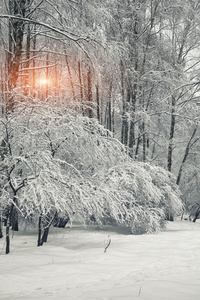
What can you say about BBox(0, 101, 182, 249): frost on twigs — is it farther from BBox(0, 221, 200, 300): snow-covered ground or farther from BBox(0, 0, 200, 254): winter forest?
BBox(0, 221, 200, 300): snow-covered ground

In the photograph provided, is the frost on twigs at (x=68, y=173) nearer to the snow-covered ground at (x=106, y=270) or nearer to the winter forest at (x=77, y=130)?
the winter forest at (x=77, y=130)

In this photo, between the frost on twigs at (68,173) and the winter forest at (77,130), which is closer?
the frost on twigs at (68,173)

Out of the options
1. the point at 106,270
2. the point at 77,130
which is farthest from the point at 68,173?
the point at 106,270

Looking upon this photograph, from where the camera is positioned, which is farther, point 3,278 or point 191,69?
point 191,69

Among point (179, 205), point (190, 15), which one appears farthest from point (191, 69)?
point (179, 205)

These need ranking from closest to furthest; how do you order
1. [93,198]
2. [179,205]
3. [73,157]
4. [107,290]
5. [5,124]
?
[107,290] < [5,124] < [93,198] < [73,157] < [179,205]

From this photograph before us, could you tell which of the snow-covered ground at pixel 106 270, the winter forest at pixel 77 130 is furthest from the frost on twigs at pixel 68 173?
the snow-covered ground at pixel 106 270

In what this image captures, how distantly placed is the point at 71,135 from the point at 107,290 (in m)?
4.19

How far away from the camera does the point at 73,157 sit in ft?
25.6

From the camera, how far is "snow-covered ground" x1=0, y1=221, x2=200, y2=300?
3.58 metres

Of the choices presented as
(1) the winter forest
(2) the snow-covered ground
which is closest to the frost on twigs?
(1) the winter forest

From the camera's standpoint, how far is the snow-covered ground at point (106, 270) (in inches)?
141

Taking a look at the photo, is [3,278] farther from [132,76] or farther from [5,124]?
[132,76]

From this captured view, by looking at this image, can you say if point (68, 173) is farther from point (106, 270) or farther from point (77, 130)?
point (106, 270)
